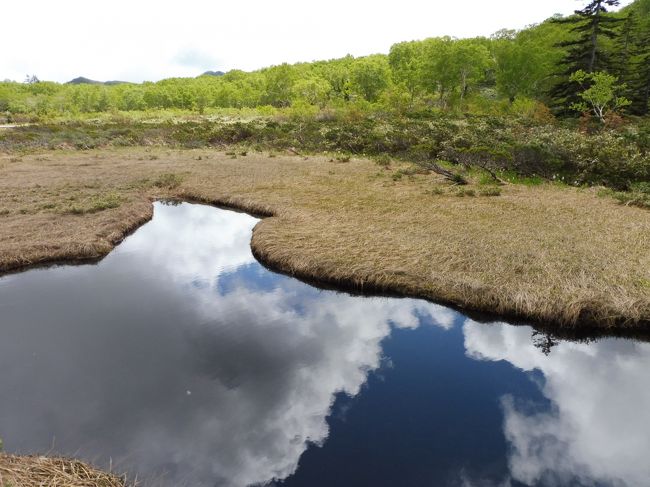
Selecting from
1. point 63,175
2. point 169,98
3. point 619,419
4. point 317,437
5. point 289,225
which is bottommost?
point 619,419

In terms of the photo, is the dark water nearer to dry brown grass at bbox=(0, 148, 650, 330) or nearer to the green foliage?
dry brown grass at bbox=(0, 148, 650, 330)

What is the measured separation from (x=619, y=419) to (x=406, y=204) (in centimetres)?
1184

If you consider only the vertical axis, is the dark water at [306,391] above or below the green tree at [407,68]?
below

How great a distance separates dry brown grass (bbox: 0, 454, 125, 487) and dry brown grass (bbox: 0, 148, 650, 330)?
7437mm

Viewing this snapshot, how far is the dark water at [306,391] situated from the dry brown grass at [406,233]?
0.84m

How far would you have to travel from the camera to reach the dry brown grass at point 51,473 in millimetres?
5191

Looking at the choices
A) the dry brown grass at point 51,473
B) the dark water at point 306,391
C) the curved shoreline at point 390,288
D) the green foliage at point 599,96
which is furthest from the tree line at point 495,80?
the dry brown grass at point 51,473

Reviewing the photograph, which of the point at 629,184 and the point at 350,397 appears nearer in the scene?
the point at 350,397

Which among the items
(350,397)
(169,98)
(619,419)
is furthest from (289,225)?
(169,98)

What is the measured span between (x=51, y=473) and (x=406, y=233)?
11.4m

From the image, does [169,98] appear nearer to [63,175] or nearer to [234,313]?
[63,175]

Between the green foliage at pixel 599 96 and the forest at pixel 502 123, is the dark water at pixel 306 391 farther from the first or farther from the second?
the green foliage at pixel 599 96

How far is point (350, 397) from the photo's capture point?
7641mm

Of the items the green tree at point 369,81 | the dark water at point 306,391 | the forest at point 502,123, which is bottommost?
the dark water at point 306,391
